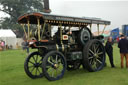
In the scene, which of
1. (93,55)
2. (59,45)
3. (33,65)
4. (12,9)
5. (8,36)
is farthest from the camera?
(12,9)

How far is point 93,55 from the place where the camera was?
19.6 feet

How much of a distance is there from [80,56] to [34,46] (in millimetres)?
1701

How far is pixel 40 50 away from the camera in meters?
5.27

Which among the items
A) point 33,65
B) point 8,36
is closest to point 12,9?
point 8,36

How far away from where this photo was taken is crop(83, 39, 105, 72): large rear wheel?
5562 mm

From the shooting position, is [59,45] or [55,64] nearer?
[55,64]

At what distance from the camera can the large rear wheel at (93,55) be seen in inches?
219

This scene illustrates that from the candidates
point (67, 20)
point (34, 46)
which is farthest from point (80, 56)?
point (34, 46)

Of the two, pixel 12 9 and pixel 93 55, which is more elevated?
pixel 12 9

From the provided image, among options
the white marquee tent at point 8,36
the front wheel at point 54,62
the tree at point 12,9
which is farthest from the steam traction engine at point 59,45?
the tree at point 12,9

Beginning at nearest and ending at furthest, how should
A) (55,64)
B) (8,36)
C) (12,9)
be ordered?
(55,64), (8,36), (12,9)

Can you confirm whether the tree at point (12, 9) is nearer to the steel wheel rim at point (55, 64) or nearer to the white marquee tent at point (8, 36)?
the white marquee tent at point (8, 36)

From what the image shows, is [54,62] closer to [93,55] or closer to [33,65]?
[33,65]

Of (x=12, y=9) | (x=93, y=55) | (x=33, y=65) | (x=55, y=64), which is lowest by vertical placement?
(x=33, y=65)
